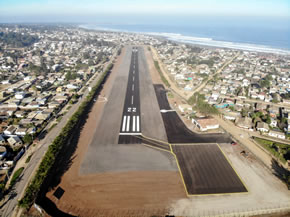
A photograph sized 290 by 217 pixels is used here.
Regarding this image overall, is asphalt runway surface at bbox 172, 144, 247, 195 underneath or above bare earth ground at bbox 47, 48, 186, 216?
above

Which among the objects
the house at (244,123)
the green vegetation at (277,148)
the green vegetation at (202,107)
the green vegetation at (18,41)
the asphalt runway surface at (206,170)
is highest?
the green vegetation at (18,41)

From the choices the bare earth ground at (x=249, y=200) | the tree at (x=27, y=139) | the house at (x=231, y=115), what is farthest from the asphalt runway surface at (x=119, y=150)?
the house at (x=231, y=115)

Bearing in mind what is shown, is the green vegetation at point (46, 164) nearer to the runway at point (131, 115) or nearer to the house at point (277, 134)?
the runway at point (131, 115)

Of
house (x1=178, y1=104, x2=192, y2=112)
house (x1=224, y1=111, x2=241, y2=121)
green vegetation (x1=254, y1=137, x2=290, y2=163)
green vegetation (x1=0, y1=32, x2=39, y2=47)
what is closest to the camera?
green vegetation (x1=254, y1=137, x2=290, y2=163)

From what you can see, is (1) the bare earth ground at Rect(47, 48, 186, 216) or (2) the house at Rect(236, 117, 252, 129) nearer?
(1) the bare earth ground at Rect(47, 48, 186, 216)

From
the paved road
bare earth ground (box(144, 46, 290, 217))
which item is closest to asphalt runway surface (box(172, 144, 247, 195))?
bare earth ground (box(144, 46, 290, 217))

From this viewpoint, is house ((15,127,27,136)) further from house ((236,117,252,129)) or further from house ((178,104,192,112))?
house ((236,117,252,129))

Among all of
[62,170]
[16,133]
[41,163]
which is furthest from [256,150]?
[16,133]

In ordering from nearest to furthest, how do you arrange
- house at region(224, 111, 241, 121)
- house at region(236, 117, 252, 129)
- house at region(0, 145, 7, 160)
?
house at region(0, 145, 7, 160)
house at region(236, 117, 252, 129)
house at region(224, 111, 241, 121)
